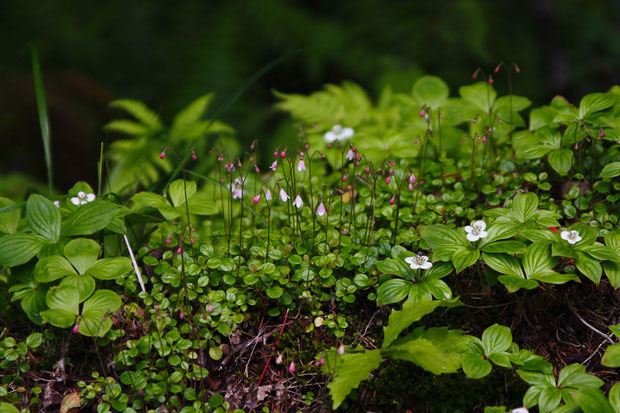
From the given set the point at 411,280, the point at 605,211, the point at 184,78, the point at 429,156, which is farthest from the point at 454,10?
the point at 411,280

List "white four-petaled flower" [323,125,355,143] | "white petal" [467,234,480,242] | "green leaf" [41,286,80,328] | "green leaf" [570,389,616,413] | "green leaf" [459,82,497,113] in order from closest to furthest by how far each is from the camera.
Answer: "green leaf" [570,389,616,413] < "green leaf" [41,286,80,328] < "white petal" [467,234,480,242] < "green leaf" [459,82,497,113] < "white four-petaled flower" [323,125,355,143]

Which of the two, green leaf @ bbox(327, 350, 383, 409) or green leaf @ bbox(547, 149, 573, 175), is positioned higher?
green leaf @ bbox(547, 149, 573, 175)

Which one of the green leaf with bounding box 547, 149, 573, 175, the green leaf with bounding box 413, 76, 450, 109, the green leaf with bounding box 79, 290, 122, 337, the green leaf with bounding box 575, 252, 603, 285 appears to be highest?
the green leaf with bounding box 413, 76, 450, 109

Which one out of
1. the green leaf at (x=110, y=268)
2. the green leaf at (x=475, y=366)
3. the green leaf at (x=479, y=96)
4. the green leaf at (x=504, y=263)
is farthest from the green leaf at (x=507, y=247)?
the green leaf at (x=110, y=268)

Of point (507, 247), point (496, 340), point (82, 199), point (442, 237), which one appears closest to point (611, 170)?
point (507, 247)

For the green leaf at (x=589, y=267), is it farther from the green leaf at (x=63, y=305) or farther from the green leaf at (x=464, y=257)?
the green leaf at (x=63, y=305)

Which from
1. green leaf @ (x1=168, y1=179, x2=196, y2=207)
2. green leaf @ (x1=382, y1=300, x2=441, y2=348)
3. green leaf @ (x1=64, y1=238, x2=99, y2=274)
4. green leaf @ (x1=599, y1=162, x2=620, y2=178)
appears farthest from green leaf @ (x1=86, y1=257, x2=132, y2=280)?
green leaf @ (x1=599, y1=162, x2=620, y2=178)

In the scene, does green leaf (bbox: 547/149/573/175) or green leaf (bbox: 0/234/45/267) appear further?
green leaf (bbox: 547/149/573/175)

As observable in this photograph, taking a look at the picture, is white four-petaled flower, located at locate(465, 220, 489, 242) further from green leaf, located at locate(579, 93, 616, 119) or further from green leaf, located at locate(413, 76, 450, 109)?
green leaf, located at locate(413, 76, 450, 109)
